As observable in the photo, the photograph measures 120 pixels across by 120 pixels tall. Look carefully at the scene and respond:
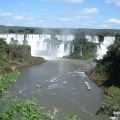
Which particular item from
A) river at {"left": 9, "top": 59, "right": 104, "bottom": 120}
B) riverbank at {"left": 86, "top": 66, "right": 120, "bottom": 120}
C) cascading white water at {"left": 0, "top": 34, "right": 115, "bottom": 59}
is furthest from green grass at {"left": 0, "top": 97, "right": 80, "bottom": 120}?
cascading white water at {"left": 0, "top": 34, "right": 115, "bottom": 59}

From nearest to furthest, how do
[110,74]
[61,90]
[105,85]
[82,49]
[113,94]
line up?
1. [113,94]
2. [61,90]
3. [105,85]
4. [110,74]
5. [82,49]

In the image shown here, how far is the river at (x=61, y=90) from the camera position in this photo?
86.5 feet

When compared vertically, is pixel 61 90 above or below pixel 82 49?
below

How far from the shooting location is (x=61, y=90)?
33.6 metres

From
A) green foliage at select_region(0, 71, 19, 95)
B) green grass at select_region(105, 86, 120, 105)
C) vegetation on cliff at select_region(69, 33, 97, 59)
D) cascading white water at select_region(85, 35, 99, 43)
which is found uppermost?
green foliage at select_region(0, 71, 19, 95)

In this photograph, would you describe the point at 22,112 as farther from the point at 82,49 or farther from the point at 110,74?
the point at 82,49

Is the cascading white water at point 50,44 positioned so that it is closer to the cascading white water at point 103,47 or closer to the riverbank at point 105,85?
the cascading white water at point 103,47

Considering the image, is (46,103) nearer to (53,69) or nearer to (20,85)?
(20,85)

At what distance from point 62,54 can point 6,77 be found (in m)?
58.7

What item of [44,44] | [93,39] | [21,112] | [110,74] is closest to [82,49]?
[93,39]

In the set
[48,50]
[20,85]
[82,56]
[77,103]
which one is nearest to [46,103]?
[77,103]

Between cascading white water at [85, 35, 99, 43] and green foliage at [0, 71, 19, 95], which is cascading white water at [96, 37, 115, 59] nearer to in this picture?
cascading white water at [85, 35, 99, 43]

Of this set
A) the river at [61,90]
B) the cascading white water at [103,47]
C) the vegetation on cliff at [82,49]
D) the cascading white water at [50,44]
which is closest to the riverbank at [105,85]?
the river at [61,90]

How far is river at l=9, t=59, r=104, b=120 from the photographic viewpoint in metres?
26.4
